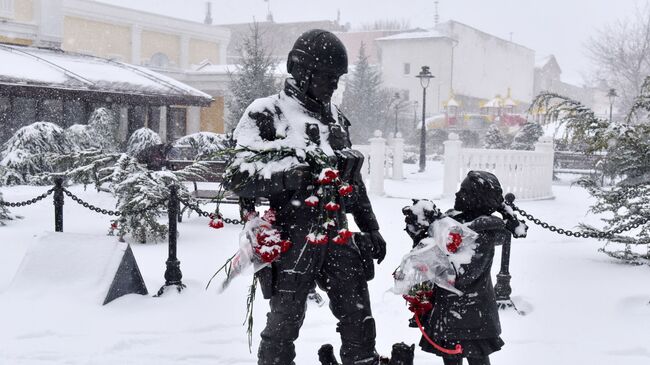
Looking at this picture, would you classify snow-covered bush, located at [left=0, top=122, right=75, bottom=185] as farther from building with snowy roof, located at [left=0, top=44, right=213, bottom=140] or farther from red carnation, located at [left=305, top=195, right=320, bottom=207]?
red carnation, located at [left=305, top=195, right=320, bottom=207]

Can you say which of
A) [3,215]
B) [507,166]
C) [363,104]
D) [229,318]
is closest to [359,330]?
[229,318]

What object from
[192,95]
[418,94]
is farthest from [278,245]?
[418,94]

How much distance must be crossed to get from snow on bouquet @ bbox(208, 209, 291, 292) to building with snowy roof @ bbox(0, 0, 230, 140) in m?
13.3

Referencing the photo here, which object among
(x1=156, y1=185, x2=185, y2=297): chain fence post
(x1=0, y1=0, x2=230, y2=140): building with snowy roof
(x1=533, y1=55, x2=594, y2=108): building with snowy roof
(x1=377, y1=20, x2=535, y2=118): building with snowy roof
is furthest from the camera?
(x1=533, y1=55, x2=594, y2=108): building with snowy roof

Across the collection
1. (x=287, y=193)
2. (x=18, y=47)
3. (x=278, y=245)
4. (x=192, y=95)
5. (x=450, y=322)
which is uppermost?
(x=18, y=47)

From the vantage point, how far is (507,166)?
12.5 m

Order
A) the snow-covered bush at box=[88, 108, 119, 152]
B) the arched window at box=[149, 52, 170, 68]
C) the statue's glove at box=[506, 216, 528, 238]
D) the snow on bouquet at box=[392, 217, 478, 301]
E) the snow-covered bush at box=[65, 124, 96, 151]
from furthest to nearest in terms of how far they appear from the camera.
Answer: the arched window at box=[149, 52, 170, 68], the snow-covered bush at box=[88, 108, 119, 152], the snow-covered bush at box=[65, 124, 96, 151], the statue's glove at box=[506, 216, 528, 238], the snow on bouquet at box=[392, 217, 478, 301]

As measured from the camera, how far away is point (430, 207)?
3158 mm

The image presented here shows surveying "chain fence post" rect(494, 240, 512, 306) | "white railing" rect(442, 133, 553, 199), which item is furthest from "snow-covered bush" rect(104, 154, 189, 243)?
"white railing" rect(442, 133, 553, 199)

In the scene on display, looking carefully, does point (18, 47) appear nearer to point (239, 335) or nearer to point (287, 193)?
point (239, 335)

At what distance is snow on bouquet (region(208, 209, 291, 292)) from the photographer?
111 inches

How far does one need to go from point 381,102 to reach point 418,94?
22.0ft

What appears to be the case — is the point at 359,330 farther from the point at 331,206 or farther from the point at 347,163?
the point at 347,163

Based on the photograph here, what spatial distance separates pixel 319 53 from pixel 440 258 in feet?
3.89
